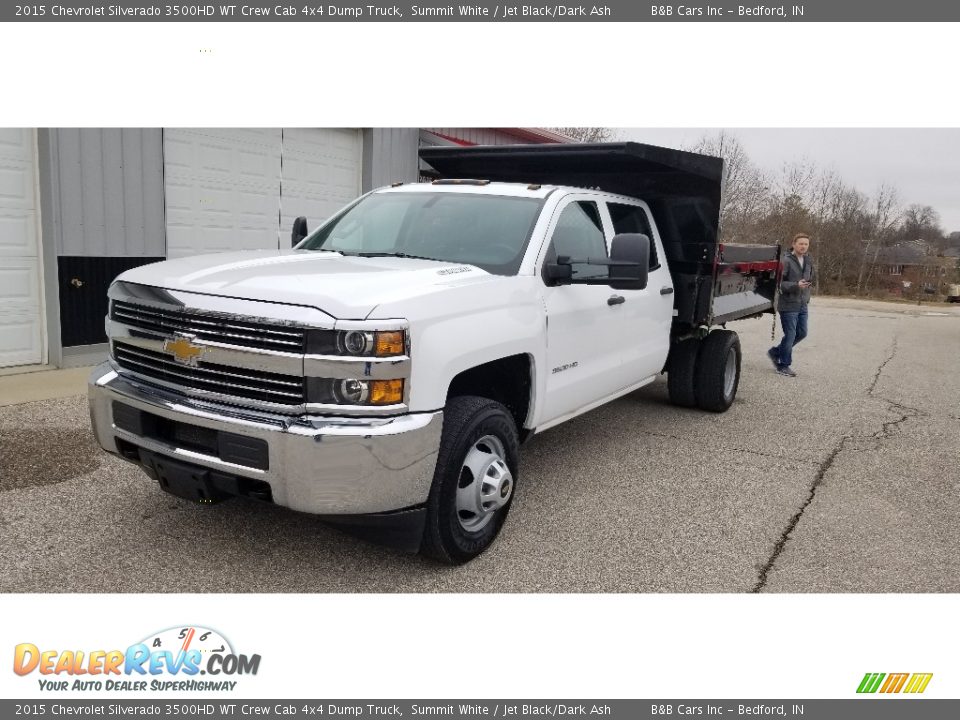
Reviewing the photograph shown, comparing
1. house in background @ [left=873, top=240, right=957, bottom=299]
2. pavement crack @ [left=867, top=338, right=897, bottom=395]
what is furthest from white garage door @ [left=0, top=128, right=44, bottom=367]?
house in background @ [left=873, top=240, right=957, bottom=299]

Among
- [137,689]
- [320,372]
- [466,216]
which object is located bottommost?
[137,689]

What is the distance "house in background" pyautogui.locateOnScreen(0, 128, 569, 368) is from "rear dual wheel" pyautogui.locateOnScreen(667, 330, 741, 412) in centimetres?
370

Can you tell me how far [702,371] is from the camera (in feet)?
24.2

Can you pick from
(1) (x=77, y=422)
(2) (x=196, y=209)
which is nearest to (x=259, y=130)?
(2) (x=196, y=209)

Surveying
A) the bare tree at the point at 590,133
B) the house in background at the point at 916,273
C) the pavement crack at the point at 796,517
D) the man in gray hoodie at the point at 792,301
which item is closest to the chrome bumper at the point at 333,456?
the pavement crack at the point at 796,517

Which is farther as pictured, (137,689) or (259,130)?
(259,130)

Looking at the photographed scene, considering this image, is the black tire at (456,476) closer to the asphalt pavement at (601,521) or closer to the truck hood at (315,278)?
the asphalt pavement at (601,521)

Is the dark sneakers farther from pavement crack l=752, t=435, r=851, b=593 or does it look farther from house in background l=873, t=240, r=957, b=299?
house in background l=873, t=240, r=957, b=299

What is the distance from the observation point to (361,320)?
10.4 feet

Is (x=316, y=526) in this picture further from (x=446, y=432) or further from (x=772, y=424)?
(x=772, y=424)

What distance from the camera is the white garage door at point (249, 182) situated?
29.4ft

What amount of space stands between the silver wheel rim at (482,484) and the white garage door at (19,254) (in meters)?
6.00

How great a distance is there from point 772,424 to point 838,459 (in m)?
1.13

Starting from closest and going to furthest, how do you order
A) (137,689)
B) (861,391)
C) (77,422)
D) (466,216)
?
1. (137,689)
2. (466,216)
3. (77,422)
4. (861,391)
